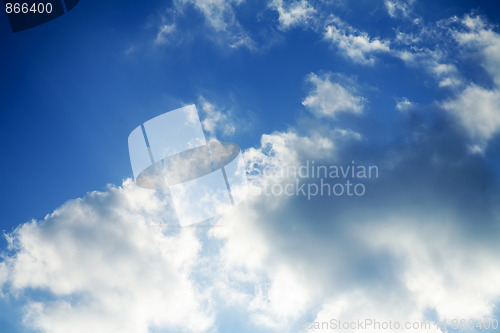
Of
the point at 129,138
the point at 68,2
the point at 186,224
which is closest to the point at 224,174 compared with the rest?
the point at 186,224

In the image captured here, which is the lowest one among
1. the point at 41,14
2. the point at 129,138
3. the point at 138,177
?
the point at 138,177

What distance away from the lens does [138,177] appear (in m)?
18.6

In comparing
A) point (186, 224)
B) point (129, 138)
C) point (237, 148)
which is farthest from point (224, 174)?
point (129, 138)

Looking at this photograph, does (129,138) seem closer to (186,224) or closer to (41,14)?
(186,224)

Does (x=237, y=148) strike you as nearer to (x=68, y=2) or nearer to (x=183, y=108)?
(x=183, y=108)

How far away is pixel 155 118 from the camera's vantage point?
17703 mm

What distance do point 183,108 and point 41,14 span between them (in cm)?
1274

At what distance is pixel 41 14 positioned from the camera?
753 inches

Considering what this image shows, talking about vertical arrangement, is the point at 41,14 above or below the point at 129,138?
above

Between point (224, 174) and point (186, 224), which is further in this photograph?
point (186, 224)

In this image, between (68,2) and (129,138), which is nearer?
(129,138)

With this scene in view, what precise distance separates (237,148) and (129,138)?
24.2 ft

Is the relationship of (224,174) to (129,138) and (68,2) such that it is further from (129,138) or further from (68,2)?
(68,2)

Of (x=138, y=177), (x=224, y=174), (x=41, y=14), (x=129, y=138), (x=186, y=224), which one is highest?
(x=41, y=14)
